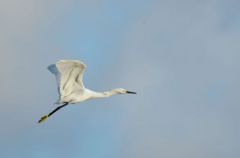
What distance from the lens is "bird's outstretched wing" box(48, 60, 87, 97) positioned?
90581mm

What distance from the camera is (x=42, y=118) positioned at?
97.8 metres

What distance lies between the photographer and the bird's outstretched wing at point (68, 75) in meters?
90.6

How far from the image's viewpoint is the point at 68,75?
305 ft

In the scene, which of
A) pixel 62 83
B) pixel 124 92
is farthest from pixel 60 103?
pixel 124 92

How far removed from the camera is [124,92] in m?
101

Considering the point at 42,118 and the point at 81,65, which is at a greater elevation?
the point at 81,65

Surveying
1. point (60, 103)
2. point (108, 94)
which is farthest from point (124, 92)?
point (60, 103)

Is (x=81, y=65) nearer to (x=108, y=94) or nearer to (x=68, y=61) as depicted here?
(x=68, y=61)

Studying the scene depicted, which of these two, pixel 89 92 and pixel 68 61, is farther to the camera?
pixel 89 92

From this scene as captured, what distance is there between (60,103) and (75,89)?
6.29 feet

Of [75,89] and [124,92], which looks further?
[124,92]

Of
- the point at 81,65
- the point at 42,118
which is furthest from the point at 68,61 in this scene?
the point at 42,118

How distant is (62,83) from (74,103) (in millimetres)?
2527

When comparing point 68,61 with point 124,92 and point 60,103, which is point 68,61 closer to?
point 60,103
